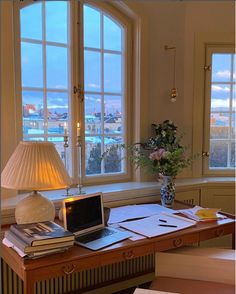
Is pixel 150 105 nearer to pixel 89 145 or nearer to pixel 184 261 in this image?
pixel 89 145

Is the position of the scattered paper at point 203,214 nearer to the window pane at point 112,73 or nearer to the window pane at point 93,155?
the window pane at point 93,155

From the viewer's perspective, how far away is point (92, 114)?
264 centimetres

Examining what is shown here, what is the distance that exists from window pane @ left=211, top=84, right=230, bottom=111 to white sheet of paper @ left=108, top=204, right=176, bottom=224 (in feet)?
3.90

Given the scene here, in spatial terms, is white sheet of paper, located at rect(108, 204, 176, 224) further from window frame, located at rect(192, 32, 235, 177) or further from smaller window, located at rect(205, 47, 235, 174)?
smaller window, located at rect(205, 47, 235, 174)

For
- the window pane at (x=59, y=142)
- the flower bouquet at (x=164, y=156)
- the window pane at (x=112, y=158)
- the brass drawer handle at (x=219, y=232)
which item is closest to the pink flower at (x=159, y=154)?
the flower bouquet at (x=164, y=156)

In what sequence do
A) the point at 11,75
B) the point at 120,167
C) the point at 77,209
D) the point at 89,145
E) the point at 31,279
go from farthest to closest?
the point at 120,167 → the point at 89,145 → the point at 11,75 → the point at 77,209 → the point at 31,279

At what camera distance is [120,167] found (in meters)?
2.81

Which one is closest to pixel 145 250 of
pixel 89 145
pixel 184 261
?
pixel 184 261

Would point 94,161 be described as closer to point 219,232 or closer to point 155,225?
point 155,225

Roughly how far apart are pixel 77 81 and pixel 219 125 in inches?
54.6

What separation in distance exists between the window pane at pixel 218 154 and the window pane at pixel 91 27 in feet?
4.57

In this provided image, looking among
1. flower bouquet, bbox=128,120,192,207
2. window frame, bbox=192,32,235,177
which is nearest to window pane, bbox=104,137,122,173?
flower bouquet, bbox=128,120,192,207

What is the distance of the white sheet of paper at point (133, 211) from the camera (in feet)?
6.81

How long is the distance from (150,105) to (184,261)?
4.59ft
